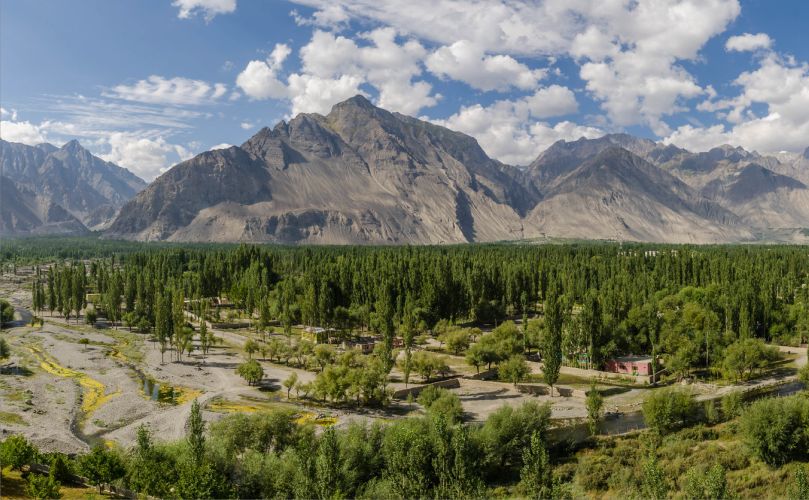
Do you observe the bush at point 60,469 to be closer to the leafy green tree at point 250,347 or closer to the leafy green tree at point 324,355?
the leafy green tree at point 324,355

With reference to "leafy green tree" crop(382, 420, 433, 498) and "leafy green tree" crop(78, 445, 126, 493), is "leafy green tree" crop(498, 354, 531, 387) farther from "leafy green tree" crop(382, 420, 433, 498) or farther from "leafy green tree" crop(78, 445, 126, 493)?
"leafy green tree" crop(78, 445, 126, 493)

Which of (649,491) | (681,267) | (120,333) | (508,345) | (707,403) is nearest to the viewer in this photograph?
(649,491)

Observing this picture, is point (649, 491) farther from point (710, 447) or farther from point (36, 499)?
point (36, 499)

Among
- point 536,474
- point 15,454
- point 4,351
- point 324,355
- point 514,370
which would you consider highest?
point 536,474

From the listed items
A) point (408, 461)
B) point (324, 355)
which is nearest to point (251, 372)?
point (324, 355)

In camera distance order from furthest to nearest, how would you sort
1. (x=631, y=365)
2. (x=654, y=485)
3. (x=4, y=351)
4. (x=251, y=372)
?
(x=4, y=351) < (x=631, y=365) < (x=251, y=372) < (x=654, y=485)

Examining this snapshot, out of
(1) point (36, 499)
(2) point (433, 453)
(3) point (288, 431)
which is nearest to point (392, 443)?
(2) point (433, 453)

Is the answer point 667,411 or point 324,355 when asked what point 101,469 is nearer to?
point 324,355

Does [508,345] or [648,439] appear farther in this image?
[508,345]
